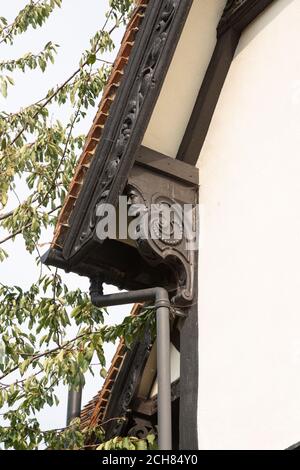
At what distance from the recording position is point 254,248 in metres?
5.44

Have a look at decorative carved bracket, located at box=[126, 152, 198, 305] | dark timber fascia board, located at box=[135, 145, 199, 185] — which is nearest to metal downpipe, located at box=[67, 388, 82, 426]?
decorative carved bracket, located at box=[126, 152, 198, 305]

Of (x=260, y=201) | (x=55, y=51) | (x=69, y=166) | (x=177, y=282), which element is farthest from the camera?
(x=55, y=51)

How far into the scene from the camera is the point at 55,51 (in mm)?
9930

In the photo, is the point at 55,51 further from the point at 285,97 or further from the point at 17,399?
the point at 285,97

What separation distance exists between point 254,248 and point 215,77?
1388mm

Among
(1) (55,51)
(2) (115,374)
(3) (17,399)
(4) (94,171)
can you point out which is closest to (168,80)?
(4) (94,171)

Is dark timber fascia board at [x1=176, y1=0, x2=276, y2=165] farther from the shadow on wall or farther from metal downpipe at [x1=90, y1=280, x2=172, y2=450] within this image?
metal downpipe at [x1=90, y1=280, x2=172, y2=450]

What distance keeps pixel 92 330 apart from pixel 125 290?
1180 millimetres

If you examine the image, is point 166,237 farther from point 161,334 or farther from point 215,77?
point 215,77

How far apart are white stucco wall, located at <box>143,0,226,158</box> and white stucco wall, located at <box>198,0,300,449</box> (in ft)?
0.61

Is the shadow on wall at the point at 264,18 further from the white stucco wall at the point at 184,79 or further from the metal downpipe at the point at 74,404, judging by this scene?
the metal downpipe at the point at 74,404

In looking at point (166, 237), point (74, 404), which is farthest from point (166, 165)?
point (74, 404)

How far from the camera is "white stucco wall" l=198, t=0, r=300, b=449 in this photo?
16.2 ft

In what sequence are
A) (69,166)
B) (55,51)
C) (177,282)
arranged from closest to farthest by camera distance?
(177,282) < (69,166) < (55,51)
